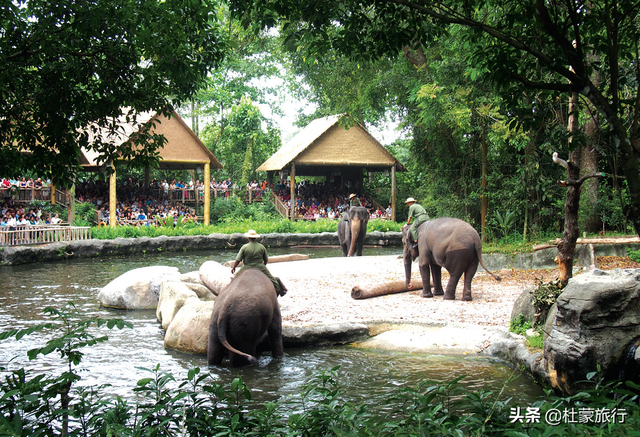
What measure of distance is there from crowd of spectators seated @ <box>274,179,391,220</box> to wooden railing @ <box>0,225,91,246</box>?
12037mm

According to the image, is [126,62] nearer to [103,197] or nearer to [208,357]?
[208,357]

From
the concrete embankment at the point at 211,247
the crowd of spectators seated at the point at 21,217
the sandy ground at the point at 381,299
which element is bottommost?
the sandy ground at the point at 381,299

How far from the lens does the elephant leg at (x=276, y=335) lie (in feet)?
24.4

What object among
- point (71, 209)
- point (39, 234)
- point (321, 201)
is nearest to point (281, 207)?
point (321, 201)

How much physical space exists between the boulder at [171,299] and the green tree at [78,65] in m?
3.52

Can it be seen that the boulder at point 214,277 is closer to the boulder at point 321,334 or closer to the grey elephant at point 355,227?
the boulder at point 321,334

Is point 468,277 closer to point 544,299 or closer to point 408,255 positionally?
point 408,255

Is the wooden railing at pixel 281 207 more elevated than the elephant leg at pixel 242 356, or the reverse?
the wooden railing at pixel 281 207

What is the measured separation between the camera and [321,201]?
32.9 metres

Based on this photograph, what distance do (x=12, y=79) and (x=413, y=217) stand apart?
25.7 ft

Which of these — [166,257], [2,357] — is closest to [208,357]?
[2,357]

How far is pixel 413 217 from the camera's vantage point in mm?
11469

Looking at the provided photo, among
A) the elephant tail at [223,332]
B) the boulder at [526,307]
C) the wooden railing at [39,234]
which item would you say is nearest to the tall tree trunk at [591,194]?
the boulder at [526,307]

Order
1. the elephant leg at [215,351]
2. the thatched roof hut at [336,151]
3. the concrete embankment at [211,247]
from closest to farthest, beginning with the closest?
the elephant leg at [215,351] → the concrete embankment at [211,247] → the thatched roof hut at [336,151]
